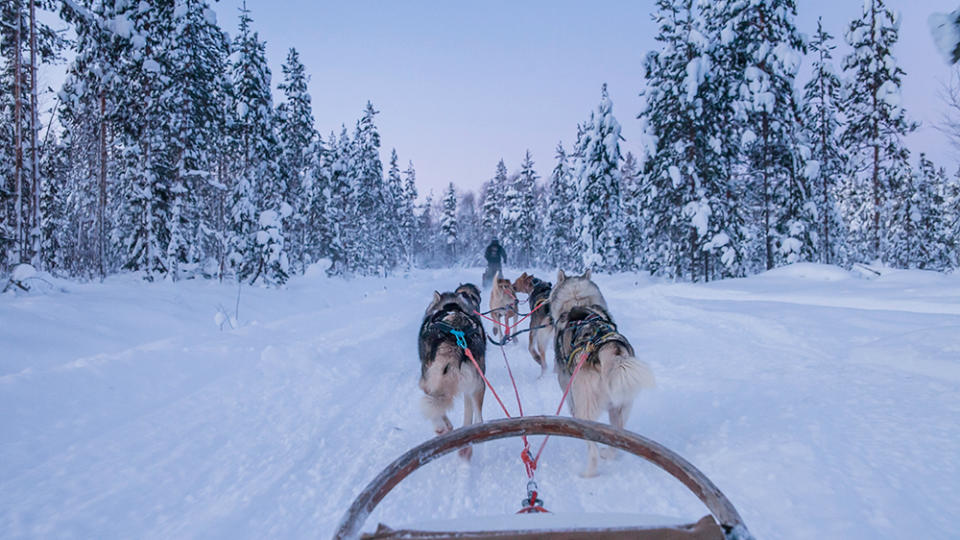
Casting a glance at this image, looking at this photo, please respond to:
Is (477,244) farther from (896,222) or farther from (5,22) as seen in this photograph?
(5,22)

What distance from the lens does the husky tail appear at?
114 inches

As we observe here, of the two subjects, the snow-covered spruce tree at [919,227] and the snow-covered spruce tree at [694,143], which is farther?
the snow-covered spruce tree at [919,227]

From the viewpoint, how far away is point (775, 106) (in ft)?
51.8

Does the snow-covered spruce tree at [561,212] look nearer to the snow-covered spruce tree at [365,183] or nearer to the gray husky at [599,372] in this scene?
the snow-covered spruce tree at [365,183]

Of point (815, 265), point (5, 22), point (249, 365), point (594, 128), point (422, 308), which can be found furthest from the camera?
point (594, 128)

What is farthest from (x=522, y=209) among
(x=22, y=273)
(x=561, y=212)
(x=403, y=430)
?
(x=403, y=430)

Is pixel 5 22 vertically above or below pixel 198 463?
above

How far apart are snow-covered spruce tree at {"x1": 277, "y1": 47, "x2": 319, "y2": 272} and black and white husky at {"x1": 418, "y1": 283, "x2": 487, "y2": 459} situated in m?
19.9

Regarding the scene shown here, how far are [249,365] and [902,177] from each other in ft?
86.7

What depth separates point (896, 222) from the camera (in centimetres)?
3023

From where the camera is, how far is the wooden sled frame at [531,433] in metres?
1.04

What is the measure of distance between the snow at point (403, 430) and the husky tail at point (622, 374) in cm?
68

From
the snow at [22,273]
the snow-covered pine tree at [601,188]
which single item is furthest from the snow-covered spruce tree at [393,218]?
the snow at [22,273]

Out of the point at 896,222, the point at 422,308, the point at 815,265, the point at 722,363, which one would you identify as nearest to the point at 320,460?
the point at 722,363
